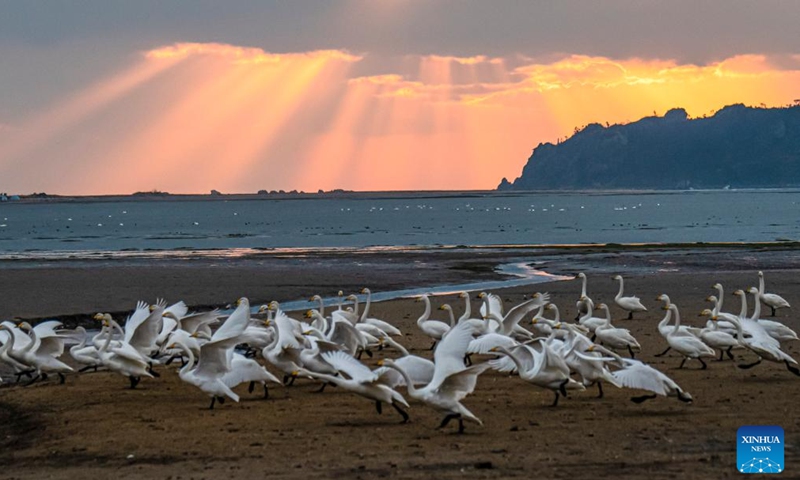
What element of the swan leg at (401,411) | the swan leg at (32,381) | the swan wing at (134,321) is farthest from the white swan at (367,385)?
the swan leg at (32,381)

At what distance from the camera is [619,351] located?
18062mm

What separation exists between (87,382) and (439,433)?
20.2ft

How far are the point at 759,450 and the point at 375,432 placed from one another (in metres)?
3.74

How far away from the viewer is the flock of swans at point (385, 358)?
12.1m

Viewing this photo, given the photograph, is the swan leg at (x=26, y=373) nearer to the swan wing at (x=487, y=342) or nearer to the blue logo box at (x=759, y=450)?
the swan wing at (x=487, y=342)

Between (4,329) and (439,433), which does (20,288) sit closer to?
(4,329)

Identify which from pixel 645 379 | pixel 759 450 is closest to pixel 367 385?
pixel 645 379

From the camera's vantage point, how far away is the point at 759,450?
9.85m

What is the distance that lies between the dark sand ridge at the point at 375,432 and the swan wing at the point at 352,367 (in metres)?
0.51

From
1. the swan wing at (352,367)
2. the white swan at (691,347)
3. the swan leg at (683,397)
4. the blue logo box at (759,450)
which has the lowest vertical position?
the blue logo box at (759,450)

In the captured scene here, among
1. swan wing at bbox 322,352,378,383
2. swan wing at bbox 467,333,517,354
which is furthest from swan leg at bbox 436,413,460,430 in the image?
swan wing at bbox 467,333,517,354

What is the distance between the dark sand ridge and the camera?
1018 centimetres

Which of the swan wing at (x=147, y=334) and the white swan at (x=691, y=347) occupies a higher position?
the swan wing at (x=147, y=334)

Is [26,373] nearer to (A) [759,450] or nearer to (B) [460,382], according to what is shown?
(B) [460,382]
